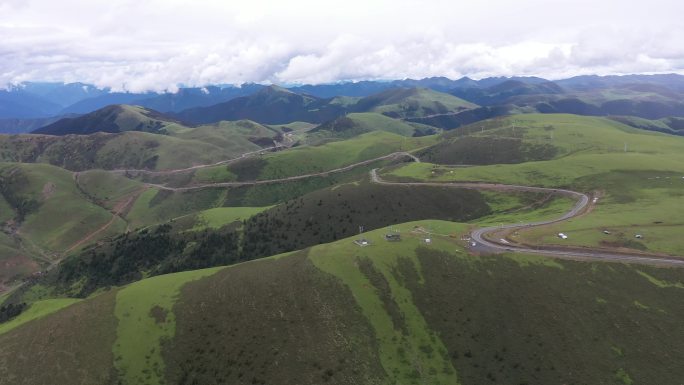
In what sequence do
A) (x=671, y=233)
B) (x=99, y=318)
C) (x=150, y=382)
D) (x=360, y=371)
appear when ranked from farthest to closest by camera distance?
(x=671, y=233)
(x=99, y=318)
(x=150, y=382)
(x=360, y=371)

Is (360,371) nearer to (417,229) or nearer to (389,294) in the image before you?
(389,294)

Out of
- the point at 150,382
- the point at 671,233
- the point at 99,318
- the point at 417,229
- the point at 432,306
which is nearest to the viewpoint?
the point at 150,382

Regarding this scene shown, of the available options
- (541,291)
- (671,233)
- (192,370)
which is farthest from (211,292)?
(671,233)

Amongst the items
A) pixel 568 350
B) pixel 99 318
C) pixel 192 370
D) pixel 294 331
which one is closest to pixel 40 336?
pixel 99 318

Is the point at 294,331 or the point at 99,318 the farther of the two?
the point at 99,318

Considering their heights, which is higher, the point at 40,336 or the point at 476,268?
the point at 476,268

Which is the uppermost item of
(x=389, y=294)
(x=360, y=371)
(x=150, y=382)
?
(x=389, y=294)

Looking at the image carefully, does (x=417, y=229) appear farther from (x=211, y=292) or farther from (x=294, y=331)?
(x=211, y=292)
